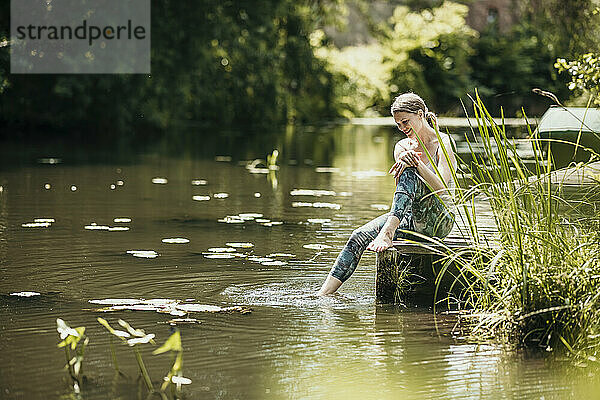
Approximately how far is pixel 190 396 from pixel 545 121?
20.7ft

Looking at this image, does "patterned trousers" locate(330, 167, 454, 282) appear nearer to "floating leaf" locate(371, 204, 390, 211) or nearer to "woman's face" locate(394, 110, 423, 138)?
"woman's face" locate(394, 110, 423, 138)

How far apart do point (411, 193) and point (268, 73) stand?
23778 mm

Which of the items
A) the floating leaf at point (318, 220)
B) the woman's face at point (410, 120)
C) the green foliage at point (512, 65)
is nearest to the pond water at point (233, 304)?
the floating leaf at point (318, 220)

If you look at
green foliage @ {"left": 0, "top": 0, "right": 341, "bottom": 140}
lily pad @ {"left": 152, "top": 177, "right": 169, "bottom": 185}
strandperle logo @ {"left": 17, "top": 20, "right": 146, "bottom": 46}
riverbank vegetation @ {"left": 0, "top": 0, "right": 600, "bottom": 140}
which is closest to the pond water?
lily pad @ {"left": 152, "top": 177, "right": 169, "bottom": 185}

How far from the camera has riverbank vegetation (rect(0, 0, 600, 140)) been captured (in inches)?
947

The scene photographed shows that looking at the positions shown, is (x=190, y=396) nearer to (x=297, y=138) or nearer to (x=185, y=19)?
(x=297, y=138)

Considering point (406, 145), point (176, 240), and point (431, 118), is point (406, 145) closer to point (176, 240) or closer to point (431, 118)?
point (431, 118)

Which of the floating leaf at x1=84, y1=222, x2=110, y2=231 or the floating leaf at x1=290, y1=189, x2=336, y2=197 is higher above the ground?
the floating leaf at x1=290, y1=189, x2=336, y2=197

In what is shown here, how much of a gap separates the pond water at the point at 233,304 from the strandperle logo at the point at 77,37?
34.6 feet

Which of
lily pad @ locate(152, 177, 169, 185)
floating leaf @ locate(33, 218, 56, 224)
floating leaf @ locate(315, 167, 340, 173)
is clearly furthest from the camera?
floating leaf @ locate(315, 167, 340, 173)

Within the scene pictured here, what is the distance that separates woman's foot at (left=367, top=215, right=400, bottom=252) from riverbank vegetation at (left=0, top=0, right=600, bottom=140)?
273 inches

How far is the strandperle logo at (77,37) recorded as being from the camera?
873 inches

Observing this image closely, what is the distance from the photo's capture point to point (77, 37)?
23297mm

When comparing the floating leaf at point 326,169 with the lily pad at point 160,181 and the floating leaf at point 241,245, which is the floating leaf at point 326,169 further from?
the floating leaf at point 241,245
